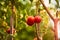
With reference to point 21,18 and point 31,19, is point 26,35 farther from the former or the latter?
point 31,19

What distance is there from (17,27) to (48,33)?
46cm

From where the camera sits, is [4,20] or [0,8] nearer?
[0,8]

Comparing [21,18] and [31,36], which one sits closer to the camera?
[21,18]

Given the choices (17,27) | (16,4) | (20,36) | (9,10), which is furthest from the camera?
(20,36)

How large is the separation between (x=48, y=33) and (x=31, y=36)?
0.23m

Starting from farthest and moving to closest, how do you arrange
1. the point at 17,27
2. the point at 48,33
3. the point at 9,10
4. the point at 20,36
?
the point at 48,33, the point at 20,36, the point at 17,27, the point at 9,10

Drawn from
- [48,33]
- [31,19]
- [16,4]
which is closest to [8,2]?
[16,4]

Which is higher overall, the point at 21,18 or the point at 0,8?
the point at 0,8

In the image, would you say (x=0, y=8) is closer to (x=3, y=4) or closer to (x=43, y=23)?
(x=3, y=4)

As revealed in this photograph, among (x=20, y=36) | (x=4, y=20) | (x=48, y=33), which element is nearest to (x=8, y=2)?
(x=4, y=20)

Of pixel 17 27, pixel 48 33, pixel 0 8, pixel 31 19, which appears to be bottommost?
pixel 48 33

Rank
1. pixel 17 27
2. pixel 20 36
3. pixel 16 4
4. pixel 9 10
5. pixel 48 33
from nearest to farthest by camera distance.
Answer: pixel 16 4 → pixel 9 10 → pixel 17 27 → pixel 20 36 → pixel 48 33

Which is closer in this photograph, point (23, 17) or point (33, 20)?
point (33, 20)

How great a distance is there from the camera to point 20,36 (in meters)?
1.99
